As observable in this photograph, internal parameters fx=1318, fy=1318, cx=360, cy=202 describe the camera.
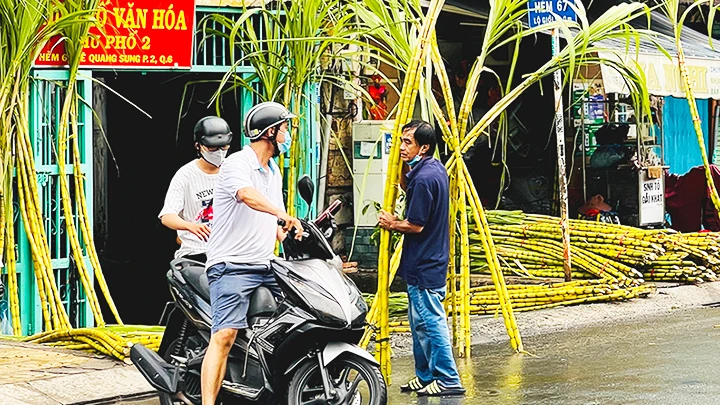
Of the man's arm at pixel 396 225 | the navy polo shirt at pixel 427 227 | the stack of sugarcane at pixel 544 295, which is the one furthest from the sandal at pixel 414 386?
the stack of sugarcane at pixel 544 295

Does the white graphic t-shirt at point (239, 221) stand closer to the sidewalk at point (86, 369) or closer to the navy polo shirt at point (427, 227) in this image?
the navy polo shirt at point (427, 227)

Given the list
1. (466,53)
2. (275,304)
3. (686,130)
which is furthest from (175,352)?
(686,130)

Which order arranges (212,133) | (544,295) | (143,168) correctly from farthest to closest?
(143,168)
(544,295)
(212,133)

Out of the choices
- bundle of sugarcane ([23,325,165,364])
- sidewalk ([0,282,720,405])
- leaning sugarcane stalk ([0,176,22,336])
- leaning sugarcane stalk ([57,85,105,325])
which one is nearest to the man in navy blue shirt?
sidewalk ([0,282,720,405])

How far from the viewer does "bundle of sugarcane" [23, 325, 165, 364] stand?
29.4ft

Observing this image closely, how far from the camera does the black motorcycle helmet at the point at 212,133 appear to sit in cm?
810

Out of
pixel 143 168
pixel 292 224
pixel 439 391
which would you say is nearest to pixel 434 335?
pixel 439 391

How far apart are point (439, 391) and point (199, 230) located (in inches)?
70.8

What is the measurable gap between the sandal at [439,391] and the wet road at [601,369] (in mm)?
68

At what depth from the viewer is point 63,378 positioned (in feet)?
27.2

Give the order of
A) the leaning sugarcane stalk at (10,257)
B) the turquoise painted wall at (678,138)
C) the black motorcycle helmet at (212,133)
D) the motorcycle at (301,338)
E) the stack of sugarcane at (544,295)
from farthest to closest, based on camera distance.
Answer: the turquoise painted wall at (678,138) < the stack of sugarcane at (544,295) < the leaning sugarcane stalk at (10,257) < the black motorcycle helmet at (212,133) < the motorcycle at (301,338)

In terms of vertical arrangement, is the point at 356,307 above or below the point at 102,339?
above

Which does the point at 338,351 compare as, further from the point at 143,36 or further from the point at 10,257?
the point at 143,36

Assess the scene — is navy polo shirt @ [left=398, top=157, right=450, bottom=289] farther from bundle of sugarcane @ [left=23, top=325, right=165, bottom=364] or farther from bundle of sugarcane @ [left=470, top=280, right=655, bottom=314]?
bundle of sugarcane @ [left=470, top=280, right=655, bottom=314]
